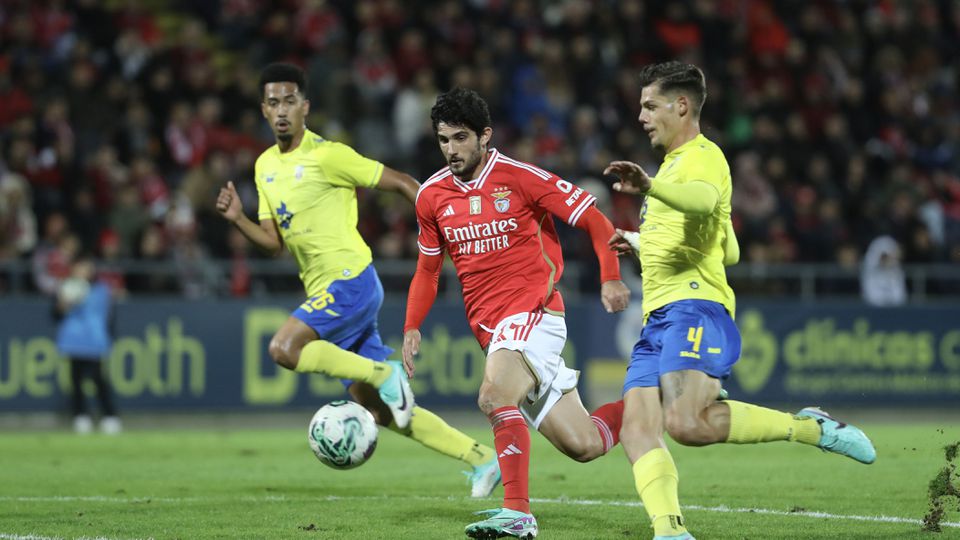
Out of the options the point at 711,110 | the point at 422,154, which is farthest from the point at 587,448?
the point at 711,110

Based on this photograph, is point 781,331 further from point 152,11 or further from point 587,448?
point 587,448

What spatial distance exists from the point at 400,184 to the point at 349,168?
1.64 ft

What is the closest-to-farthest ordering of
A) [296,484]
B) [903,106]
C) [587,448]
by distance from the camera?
[587,448], [296,484], [903,106]

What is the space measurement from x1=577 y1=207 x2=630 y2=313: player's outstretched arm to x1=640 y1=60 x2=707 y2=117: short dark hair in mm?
747

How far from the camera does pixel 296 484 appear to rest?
10.2 meters

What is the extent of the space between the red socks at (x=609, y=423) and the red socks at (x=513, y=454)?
2.03 feet

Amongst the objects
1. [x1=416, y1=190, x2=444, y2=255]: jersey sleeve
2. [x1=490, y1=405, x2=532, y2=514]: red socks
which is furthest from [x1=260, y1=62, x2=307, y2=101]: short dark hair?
[x1=490, y1=405, x2=532, y2=514]: red socks

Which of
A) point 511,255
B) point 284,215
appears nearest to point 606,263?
point 511,255

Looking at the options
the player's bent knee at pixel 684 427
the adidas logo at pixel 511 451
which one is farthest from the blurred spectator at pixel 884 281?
the adidas logo at pixel 511 451

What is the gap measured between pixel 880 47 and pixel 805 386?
7845 millimetres

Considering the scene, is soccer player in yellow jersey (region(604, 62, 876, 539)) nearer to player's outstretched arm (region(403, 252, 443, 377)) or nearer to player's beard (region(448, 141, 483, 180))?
player's beard (region(448, 141, 483, 180))

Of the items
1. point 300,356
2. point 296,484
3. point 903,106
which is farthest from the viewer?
point 903,106

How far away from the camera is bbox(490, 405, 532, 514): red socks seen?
704 centimetres

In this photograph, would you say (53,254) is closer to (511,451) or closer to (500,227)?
(500,227)
